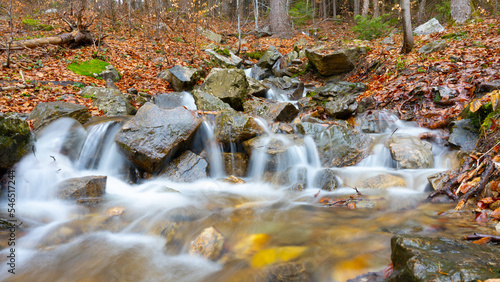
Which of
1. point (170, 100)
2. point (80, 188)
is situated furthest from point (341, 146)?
point (170, 100)

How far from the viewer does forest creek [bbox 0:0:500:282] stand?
2.57 metres

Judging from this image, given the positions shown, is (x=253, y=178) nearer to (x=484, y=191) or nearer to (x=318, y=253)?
(x=318, y=253)

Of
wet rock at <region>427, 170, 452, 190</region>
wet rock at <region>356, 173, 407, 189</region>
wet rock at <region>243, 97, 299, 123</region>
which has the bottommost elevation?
wet rock at <region>356, 173, 407, 189</region>

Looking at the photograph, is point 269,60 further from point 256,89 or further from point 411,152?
point 411,152

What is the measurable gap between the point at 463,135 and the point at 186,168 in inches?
211

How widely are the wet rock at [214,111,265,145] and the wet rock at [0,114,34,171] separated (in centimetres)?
327

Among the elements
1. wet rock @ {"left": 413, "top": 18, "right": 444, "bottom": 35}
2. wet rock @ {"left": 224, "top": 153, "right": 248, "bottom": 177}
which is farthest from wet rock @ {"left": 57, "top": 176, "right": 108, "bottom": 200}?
wet rock @ {"left": 413, "top": 18, "right": 444, "bottom": 35}

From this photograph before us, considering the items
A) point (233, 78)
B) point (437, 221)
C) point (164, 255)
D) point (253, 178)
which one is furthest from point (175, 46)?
point (437, 221)

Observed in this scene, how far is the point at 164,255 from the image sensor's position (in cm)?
287

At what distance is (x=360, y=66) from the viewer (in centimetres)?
1052

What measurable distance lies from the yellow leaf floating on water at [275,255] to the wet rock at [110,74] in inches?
316

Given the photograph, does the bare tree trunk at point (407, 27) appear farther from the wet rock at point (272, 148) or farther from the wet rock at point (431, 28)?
the wet rock at point (272, 148)

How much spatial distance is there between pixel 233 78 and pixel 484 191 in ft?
22.7

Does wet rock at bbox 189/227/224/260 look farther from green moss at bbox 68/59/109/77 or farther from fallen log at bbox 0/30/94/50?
fallen log at bbox 0/30/94/50
